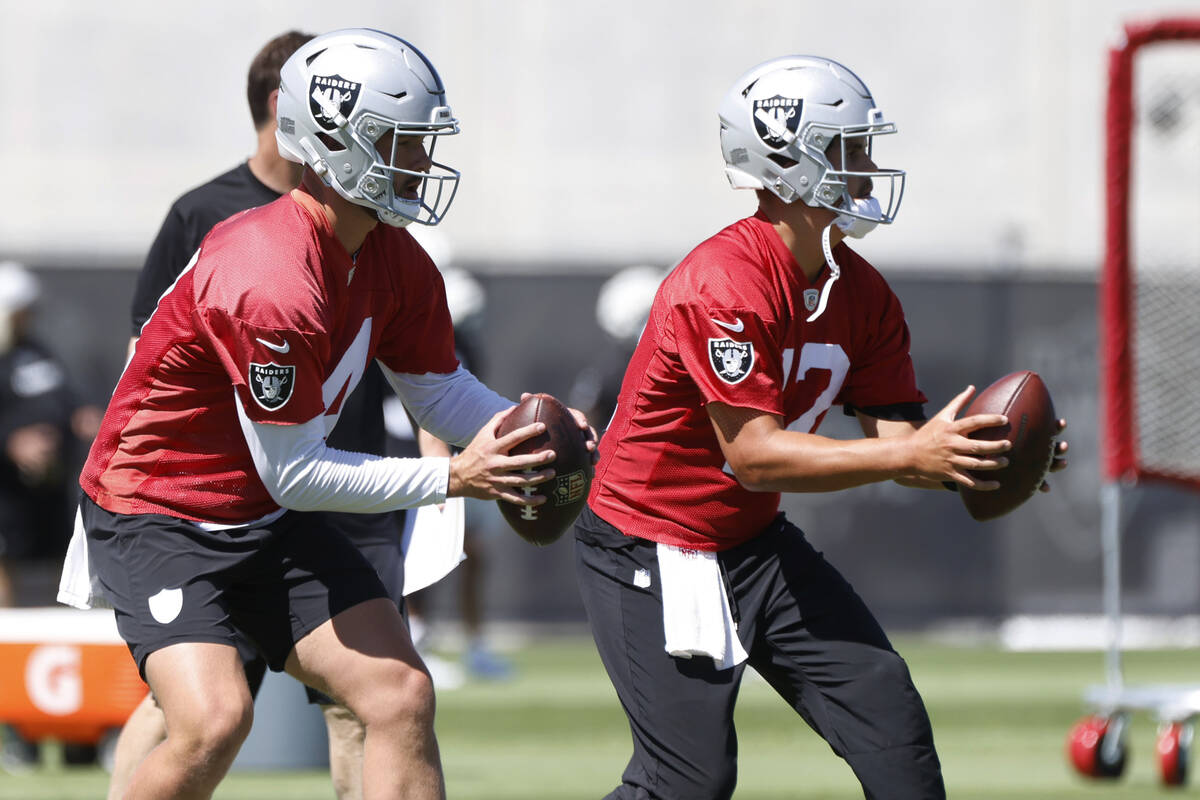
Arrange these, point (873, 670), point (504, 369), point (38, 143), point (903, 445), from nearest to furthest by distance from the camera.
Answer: point (903, 445), point (873, 670), point (504, 369), point (38, 143)

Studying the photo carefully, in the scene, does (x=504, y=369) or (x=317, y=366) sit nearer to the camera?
(x=317, y=366)

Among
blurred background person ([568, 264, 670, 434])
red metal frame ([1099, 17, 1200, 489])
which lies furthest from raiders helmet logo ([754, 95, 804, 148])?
blurred background person ([568, 264, 670, 434])

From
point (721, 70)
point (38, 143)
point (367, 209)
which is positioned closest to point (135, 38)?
point (38, 143)

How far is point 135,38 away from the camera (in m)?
17.8

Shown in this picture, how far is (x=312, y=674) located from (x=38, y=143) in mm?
14199

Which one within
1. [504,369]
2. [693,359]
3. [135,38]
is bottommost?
[504,369]

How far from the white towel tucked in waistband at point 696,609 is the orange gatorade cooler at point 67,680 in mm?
3888

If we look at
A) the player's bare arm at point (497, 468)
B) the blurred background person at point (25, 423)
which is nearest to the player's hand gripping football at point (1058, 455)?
the player's bare arm at point (497, 468)

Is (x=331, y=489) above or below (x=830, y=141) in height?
below

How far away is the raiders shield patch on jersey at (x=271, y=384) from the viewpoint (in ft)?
13.8

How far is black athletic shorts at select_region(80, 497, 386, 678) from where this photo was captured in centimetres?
444

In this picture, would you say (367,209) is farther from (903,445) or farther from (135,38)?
(135,38)

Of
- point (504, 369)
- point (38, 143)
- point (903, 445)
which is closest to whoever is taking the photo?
point (903, 445)

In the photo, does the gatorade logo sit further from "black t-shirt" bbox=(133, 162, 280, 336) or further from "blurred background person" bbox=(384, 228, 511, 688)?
"black t-shirt" bbox=(133, 162, 280, 336)
